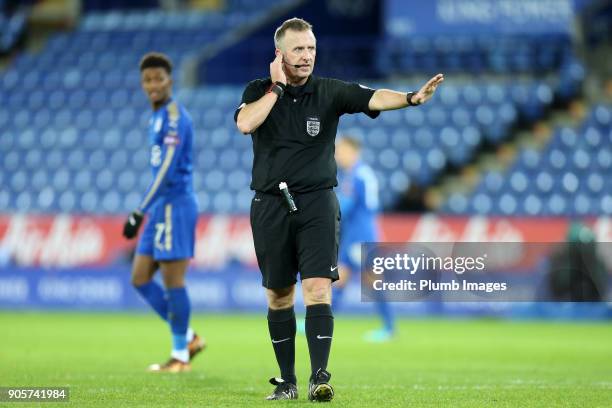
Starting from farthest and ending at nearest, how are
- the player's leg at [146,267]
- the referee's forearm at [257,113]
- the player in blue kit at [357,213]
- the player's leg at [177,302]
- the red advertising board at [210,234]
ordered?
the red advertising board at [210,234]
the player in blue kit at [357,213]
the player's leg at [146,267]
the player's leg at [177,302]
the referee's forearm at [257,113]

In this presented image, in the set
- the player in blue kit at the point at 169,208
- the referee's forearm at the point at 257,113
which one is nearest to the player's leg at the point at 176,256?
the player in blue kit at the point at 169,208

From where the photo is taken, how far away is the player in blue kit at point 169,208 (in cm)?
919

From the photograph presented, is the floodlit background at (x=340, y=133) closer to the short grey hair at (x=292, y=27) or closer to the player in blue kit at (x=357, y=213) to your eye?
the player in blue kit at (x=357, y=213)

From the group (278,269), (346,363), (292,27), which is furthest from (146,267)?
(292,27)

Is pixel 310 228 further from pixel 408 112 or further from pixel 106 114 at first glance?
pixel 106 114

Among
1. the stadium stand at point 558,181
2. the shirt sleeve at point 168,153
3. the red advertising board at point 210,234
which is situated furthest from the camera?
the stadium stand at point 558,181

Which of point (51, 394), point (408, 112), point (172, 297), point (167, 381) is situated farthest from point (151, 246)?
point (408, 112)

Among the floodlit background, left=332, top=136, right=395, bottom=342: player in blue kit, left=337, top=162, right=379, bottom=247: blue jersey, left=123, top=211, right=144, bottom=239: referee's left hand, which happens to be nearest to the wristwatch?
left=123, top=211, right=144, bottom=239: referee's left hand

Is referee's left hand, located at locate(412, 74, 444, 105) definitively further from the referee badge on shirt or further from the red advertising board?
the red advertising board

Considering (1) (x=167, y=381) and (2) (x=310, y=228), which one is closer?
(2) (x=310, y=228)

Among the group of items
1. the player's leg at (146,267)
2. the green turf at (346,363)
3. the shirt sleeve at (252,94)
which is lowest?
the green turf at (346,363)

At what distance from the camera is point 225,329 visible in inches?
607

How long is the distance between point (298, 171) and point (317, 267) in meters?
0.59

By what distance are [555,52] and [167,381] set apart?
17.8 meters
